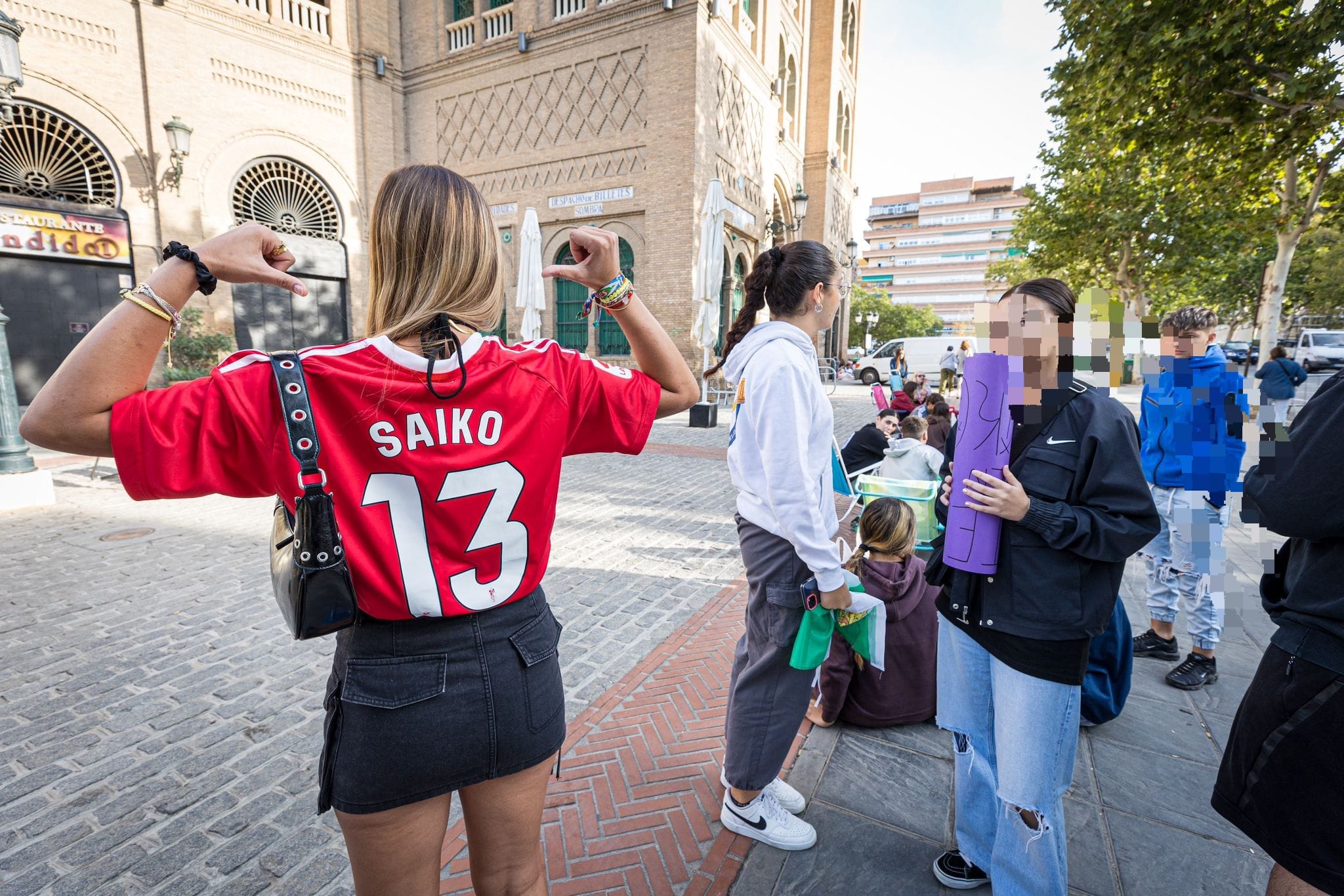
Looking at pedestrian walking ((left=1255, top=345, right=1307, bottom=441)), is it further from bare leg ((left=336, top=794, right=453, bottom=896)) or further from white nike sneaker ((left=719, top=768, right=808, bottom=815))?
bare leg ((left=336, top=794, right=453, bottom=896))

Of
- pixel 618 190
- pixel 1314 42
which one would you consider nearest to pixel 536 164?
pixel 618 190

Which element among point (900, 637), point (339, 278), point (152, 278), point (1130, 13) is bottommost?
point (900, 637)

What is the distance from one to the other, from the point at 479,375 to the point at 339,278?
68.0 ft

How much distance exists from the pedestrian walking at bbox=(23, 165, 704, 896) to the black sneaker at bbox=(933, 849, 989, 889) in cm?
175

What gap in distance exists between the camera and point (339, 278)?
19.0 m

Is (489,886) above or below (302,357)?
below

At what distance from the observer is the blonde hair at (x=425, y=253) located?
130cm

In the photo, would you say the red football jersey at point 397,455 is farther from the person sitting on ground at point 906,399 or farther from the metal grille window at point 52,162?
the metal grille window at point 52,162

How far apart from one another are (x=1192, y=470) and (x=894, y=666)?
220cm

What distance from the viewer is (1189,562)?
12.8 feet

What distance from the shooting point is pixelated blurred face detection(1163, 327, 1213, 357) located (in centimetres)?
376

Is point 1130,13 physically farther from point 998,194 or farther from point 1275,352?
point 998,194

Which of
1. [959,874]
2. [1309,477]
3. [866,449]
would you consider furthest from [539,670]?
[866,449]

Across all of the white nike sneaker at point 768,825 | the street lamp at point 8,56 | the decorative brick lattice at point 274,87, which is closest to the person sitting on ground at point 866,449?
the white nike sneaker at point 768,825
